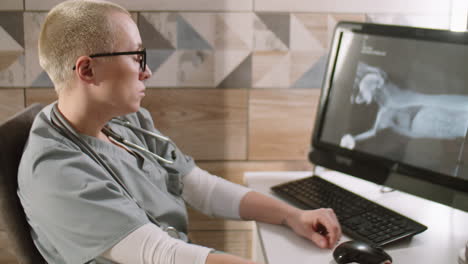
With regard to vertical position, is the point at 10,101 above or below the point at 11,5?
below

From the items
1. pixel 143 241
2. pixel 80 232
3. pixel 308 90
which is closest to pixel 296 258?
Result: pixel 143 241

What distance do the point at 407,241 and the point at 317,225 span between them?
21cm

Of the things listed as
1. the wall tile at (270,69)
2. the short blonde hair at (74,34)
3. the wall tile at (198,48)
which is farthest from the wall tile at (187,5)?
the short blonde hair at (74,34)

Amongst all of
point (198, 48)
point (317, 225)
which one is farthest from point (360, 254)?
point (198, 48)

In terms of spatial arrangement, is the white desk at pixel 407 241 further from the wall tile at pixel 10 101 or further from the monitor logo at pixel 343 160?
the wall tile at pixel 10 101

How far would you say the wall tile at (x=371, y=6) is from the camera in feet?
5.62

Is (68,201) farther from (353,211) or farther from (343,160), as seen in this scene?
(343,160)

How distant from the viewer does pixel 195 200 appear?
1.47 m

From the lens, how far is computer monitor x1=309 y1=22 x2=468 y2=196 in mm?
1233

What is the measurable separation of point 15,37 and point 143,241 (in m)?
1.03

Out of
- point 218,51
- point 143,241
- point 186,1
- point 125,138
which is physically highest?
point 186,1

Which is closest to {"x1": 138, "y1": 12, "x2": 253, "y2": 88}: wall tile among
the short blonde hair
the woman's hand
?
the short blonde hair

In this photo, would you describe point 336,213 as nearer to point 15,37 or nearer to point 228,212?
point 228,212

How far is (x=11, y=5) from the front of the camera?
1656 mm
